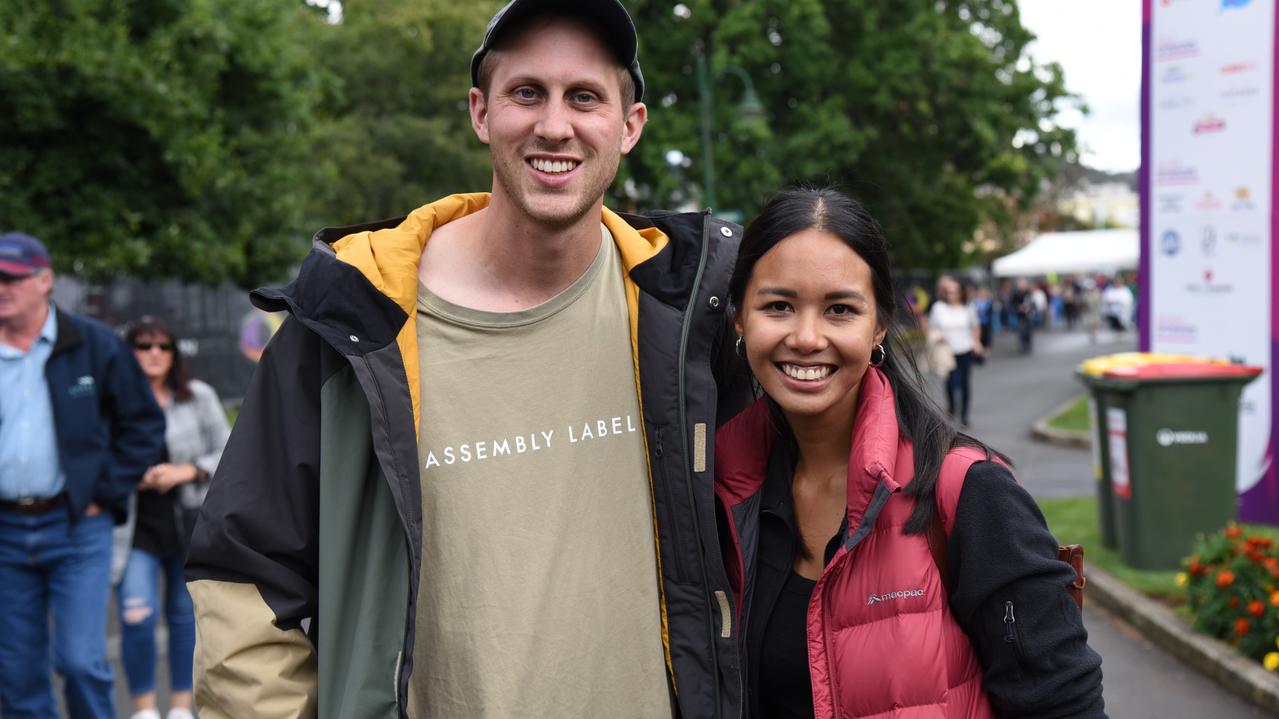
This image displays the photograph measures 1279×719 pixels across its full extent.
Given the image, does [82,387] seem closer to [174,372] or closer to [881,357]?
[174,372]

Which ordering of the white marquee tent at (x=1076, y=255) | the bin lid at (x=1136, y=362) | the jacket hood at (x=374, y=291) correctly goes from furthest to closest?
the white marquee tent at (x=1076, y=255), the bin lid at (x=1136, y=362), the jacket hood at (x=374, y=291)

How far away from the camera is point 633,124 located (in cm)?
266

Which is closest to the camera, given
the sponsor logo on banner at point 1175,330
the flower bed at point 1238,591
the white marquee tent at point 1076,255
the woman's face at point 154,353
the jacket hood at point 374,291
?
the jacket hood at point 374,291

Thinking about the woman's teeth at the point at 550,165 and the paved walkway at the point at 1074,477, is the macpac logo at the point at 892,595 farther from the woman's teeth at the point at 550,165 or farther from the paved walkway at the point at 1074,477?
the paved walkway at the point at 1074,477

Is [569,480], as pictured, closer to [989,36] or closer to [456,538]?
[456,538]

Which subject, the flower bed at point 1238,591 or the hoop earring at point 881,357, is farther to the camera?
the flower bed at point 1238,591

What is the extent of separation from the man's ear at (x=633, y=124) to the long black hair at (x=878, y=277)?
12.5 inches

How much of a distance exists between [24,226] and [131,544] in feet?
30.6

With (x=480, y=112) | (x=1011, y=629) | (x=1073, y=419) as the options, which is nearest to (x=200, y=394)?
(x=480, y=112)

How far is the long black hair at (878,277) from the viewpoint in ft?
7.66

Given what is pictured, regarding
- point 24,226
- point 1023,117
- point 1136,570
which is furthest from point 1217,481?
point 1023,117

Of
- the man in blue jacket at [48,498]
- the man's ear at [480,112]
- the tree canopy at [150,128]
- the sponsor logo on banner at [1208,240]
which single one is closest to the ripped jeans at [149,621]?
the man in blue jacket at [48,498]

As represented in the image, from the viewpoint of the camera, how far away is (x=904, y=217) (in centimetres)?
2942

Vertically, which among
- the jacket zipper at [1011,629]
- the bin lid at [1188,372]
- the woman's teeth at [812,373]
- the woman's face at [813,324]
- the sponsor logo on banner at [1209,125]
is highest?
the sponsor logo on banner at [1209,125]
